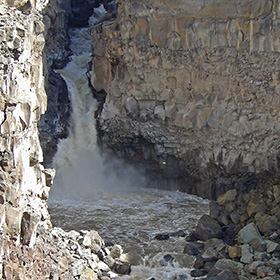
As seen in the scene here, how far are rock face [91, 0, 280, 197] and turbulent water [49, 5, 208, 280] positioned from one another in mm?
1155

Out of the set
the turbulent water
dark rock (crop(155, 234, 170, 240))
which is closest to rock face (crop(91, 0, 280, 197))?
the turbulent water

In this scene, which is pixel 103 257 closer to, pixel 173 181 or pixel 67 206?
pixel 67 206

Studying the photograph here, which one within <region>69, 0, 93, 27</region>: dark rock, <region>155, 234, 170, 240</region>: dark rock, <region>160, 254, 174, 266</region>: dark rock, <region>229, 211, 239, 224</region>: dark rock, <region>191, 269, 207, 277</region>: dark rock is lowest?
<region>191, 269, 207, 277</region>: dark rock

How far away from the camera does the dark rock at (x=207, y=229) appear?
81.3ft

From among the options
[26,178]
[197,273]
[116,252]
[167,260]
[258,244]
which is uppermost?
[26,178]

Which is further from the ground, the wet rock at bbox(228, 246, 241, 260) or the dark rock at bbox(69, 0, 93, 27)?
the dark rock at bbox(69, 0, 93, 27)

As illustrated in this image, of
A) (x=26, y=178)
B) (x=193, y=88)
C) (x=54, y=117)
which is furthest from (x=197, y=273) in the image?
(x=54, y=117)

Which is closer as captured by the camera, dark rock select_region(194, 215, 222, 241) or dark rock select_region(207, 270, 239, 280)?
dark rock select_region(207, 270, 239, 280)

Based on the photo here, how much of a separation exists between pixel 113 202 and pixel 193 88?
23.6 feet

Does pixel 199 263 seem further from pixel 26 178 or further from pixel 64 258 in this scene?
pixel 26 178

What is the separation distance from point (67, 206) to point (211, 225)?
8210 millimetres

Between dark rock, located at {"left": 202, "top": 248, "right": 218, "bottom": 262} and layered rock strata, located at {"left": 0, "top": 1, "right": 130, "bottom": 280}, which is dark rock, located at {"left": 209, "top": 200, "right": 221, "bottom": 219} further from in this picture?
layered rock strata, located at {"left": 0, "top": 1, "right": 130, "bottom": 280}

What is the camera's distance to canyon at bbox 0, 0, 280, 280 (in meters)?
18.2

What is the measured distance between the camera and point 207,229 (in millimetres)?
24969
